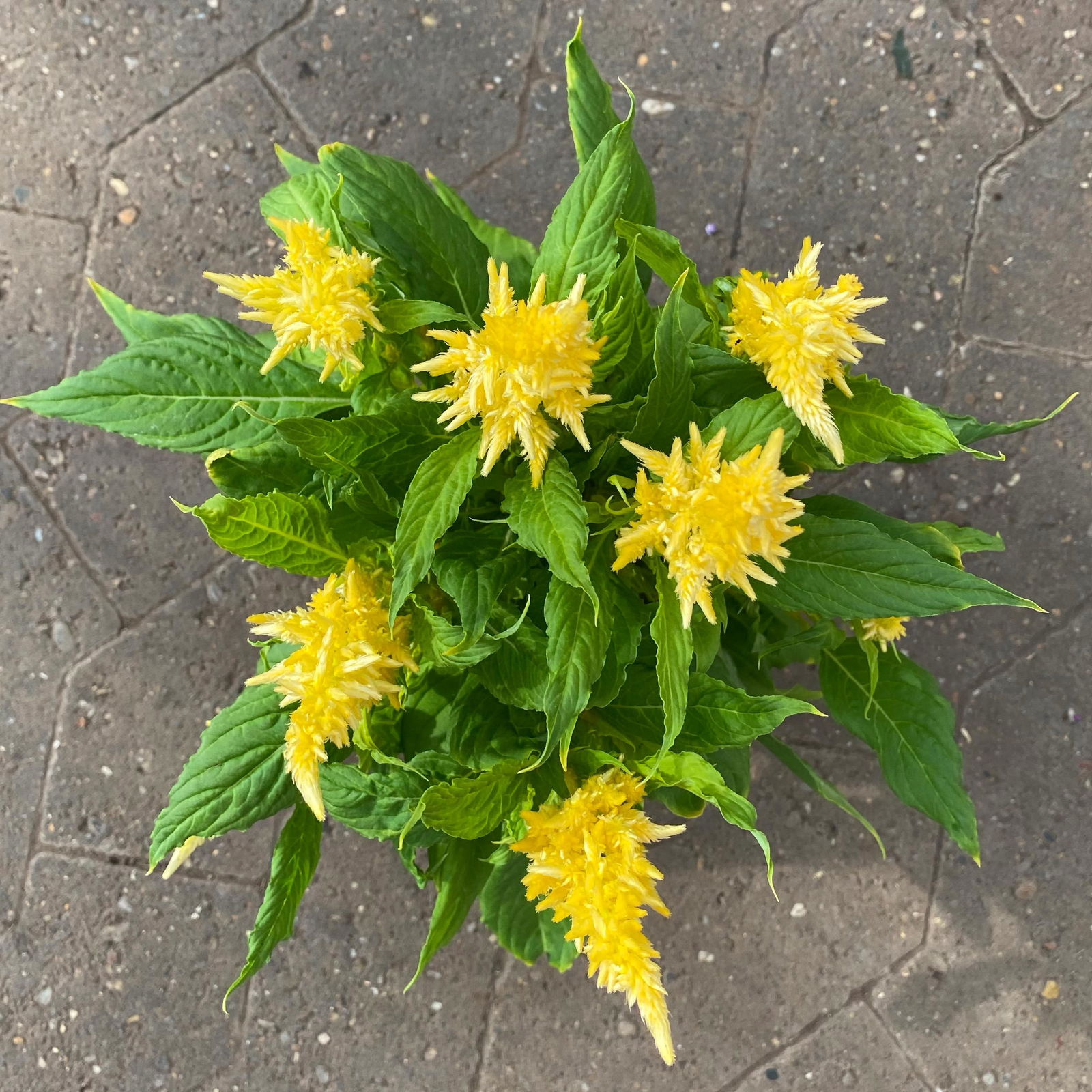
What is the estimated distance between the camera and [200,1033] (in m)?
1.46

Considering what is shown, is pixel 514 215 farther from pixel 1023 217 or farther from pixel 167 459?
pixel 1023 217

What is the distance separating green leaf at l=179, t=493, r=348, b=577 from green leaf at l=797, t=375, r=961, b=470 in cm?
51

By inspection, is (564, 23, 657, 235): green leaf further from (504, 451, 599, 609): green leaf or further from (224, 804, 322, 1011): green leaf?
(224, 804, 322, 1011): green leaf

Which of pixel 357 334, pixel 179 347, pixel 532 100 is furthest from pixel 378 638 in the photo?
pixel 532 100

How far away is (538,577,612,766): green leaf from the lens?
2.39 feet

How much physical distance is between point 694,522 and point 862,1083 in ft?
4.35

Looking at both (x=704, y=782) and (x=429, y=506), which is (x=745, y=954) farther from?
(x=429, y=506)

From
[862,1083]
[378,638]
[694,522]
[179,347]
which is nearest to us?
[694,522]

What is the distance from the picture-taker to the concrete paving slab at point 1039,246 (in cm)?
144

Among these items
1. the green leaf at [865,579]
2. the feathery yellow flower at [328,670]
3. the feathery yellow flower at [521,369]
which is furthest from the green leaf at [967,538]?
the feathery yellow flower at [328,670]

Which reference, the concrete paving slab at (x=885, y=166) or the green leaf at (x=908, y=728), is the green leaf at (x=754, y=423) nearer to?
the green leaf at (x=908, y=728)

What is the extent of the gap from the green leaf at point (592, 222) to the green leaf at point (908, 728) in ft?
2.04

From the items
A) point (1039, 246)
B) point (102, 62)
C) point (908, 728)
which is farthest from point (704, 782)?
point (102, 62)

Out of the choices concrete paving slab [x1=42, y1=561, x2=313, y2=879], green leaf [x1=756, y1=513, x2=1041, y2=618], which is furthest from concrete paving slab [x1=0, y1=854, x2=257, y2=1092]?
green leaf [x1=756, y1=513, x2=1041, y2=618]
